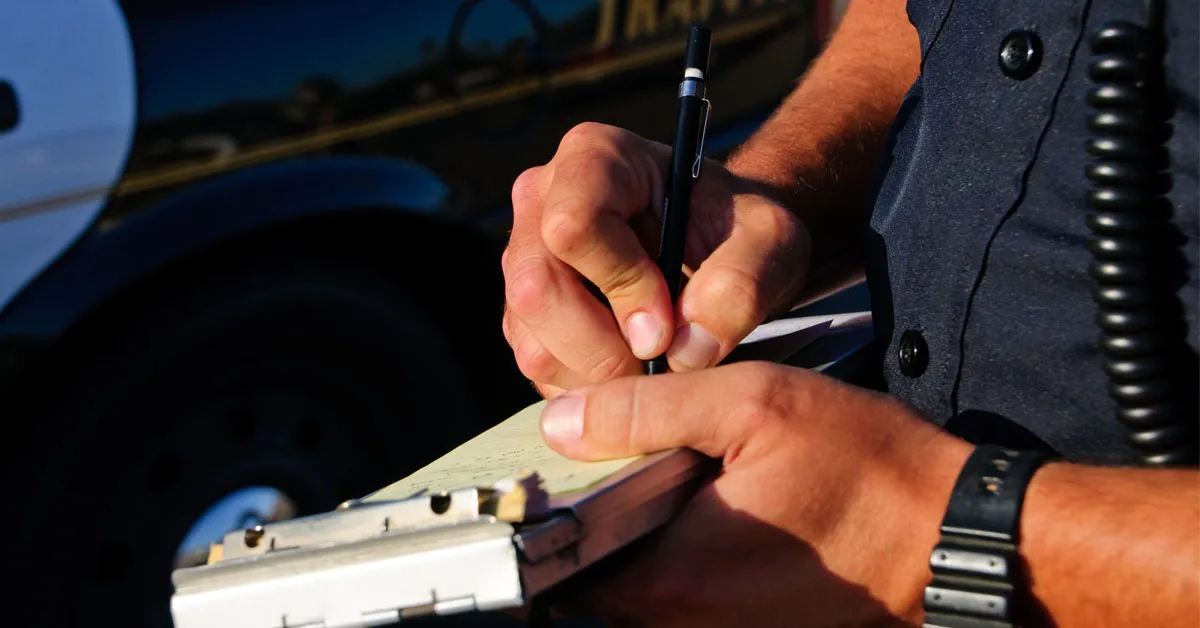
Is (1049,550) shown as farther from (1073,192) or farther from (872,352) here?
(872,352)

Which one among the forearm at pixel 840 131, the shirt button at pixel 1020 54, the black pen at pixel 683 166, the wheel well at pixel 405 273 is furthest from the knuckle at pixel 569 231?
the wheel well at pixel 405 273

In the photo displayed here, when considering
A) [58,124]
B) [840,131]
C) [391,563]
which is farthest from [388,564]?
[58,124]

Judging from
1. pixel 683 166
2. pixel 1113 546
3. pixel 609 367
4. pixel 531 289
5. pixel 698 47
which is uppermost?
pixel 698 47

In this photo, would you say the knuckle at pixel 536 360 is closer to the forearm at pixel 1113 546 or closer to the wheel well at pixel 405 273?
the forearm at pixel 1113 546

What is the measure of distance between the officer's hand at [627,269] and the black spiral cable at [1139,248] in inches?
14.3

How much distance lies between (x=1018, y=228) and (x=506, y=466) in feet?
1.88

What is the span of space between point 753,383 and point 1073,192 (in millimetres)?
401

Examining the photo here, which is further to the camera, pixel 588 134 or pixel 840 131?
pixel 840 131

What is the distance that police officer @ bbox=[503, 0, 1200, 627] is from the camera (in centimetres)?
103

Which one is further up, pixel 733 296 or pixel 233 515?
pixel 733 296

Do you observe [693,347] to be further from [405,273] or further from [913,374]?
[405,273]

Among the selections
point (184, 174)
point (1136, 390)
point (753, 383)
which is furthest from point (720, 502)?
point (184, 174)

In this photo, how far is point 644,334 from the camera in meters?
1.32

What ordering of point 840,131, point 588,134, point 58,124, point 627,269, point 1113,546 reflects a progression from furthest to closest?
point 58,124 < point 840,131 < point 588,134 < point 627,269 < point 1113,546
